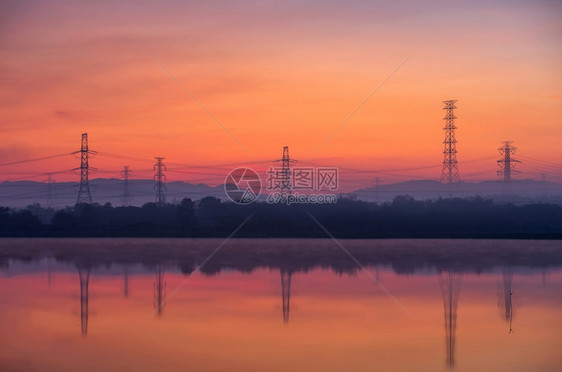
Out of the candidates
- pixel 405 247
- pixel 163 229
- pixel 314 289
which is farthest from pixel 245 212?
pixel 314 289

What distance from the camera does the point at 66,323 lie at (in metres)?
23.8

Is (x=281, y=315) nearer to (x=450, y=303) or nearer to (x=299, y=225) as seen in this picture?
(x=450, y=303)

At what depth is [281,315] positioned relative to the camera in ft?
83.3

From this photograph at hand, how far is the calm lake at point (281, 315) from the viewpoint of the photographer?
60.2 ft

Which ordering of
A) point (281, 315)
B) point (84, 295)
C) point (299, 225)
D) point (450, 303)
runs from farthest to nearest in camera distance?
point (299, 225)
point (84, 295)
point (450, 303)
point (281, 315)

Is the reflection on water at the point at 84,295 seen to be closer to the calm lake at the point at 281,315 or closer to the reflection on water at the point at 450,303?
the calm lake at the point at 281,315

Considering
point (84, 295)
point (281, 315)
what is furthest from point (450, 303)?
point (84, 295)

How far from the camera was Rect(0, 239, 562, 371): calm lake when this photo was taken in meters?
18.3

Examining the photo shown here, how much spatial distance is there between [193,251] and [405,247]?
21201mm

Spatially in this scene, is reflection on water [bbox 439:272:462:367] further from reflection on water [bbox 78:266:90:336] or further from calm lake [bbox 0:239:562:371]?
reflection on water [bbox 78:266:90:336]

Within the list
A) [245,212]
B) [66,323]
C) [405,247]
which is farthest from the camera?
[245,212]

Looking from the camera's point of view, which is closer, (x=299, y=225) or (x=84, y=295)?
(x=84, y=295)

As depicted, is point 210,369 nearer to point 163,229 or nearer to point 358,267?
point 358,267

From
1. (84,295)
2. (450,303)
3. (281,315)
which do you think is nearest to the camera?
(281,315)
